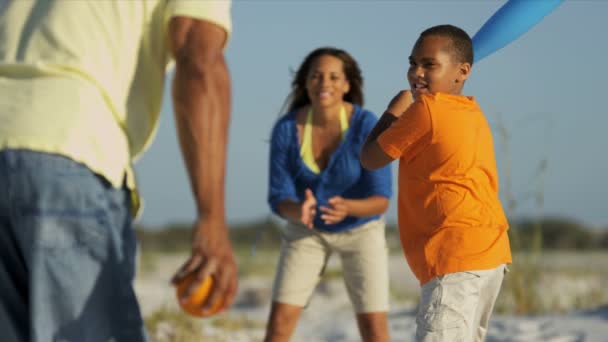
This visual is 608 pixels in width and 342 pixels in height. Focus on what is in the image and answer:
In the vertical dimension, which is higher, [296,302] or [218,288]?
[218,288]

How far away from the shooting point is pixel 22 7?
2.12m

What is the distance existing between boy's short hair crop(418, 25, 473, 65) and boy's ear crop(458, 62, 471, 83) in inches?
0.6

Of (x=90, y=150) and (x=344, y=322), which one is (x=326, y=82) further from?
(x=344, y=322)

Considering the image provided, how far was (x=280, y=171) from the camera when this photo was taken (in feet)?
14.8

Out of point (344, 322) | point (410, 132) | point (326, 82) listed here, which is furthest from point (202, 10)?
point (344, 322)

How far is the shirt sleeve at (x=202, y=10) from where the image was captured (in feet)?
6.65

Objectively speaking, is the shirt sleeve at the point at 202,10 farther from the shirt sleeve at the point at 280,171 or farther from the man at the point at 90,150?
the shirt sleeve at the point at 280,171

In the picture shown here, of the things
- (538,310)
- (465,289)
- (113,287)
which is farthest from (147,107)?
(538,310)

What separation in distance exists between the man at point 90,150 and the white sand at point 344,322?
397 centimetres

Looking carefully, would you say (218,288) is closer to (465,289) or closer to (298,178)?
(465,289)

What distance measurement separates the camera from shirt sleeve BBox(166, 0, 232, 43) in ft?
A: 6.65

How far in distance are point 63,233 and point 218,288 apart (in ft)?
1.16

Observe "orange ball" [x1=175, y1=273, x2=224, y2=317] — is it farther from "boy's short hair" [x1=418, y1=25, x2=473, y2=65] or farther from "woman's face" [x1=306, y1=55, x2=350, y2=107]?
"woman's face" [x1=306, y1=55, x2=350, y2=107]

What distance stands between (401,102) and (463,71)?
25 centimetres
